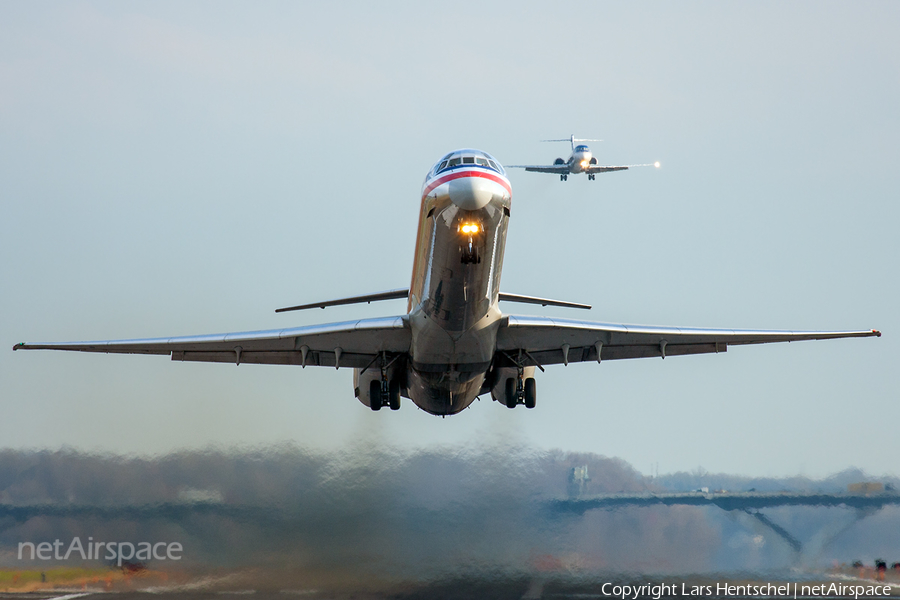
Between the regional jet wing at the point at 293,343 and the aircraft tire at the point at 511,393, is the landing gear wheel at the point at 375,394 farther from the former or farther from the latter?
the aircraft tire at the point at 511,393

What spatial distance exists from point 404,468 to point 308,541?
4.04 m

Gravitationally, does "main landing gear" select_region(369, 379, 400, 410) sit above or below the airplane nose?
below

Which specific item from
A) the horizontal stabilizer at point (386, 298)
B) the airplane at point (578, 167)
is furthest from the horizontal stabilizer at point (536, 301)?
the airplane at point (578, 167)

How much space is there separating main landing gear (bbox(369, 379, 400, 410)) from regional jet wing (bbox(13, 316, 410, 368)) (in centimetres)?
84

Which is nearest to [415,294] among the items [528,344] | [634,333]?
[528,344]

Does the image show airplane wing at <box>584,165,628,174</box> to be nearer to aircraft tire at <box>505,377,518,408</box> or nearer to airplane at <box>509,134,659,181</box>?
airplane at <box>509,134,659,181</box>

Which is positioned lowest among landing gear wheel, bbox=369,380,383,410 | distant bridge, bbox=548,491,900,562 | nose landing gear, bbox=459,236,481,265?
distant bridge, bbox=548,491,900,562

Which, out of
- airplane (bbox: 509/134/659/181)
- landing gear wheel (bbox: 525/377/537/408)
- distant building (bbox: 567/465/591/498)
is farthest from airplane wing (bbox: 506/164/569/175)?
landing gear wheel (bbox: 525/377/537/408)

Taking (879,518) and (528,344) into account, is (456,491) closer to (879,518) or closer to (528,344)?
(528,344)

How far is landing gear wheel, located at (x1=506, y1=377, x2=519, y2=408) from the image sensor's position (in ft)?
80.0

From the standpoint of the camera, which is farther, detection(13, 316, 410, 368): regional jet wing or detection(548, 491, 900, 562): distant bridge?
detection(548, 491, 900, 562): distant bridge

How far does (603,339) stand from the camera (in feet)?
77.7

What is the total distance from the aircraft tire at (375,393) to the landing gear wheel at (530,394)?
4.40m

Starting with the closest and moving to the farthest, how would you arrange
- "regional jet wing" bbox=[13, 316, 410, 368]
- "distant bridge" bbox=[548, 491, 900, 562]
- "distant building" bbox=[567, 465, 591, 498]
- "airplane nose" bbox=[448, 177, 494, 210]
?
"airplane nose" bbox=[448, 177, 494, 210], "regional jet wing" bbox=[13, 316, 410, 368], "distant bridge" bbox=[548, 491, 900, 562], "distant building" bbox=[567, 465, 591, 498]
